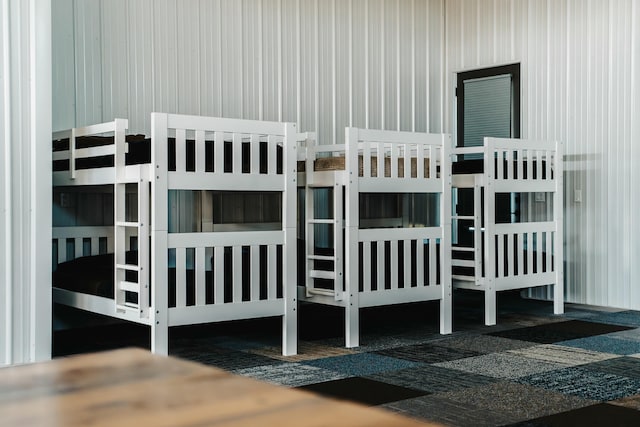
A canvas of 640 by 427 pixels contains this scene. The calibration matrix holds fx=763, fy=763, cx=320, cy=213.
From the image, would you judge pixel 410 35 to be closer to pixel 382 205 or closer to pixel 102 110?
pixel 382 205

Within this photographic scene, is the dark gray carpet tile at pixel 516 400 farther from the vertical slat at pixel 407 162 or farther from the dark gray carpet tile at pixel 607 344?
the vertical slat at pixel 407 162

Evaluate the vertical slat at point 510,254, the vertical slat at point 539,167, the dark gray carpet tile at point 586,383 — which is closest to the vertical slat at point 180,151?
the dark gray carpet tile at point 586,383

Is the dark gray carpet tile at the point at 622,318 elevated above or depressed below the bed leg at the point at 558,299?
below

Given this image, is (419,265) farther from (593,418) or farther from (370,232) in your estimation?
(593,418)

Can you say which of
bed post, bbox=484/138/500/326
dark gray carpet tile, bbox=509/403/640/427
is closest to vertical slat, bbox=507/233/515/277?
bed post, bbox=484/138/500/326

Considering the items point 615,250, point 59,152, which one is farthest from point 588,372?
point 59,152

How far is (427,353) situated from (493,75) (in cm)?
320

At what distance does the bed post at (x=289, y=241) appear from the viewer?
390 centimetres

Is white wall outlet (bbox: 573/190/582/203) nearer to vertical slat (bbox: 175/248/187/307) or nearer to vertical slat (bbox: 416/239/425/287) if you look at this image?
vertical slat (bbox: 416/239/425/287)

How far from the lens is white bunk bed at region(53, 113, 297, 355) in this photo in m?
3.48

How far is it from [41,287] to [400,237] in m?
1.92

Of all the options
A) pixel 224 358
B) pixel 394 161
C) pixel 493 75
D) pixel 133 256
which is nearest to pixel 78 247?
pixel 133 256

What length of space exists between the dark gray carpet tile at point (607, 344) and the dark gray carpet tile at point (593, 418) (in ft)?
3.89

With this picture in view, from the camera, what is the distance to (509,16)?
620 centimetres
